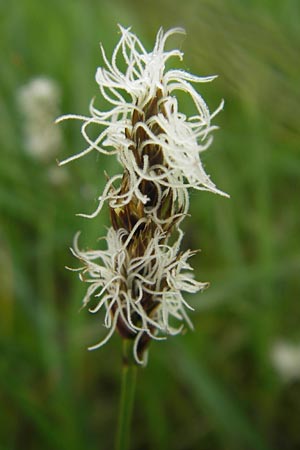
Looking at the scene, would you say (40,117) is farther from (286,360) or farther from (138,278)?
(138,278)

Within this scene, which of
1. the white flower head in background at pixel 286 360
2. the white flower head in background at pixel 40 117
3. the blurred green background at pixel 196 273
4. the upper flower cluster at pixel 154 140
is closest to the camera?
the upper flower cluster at pixel 154 140

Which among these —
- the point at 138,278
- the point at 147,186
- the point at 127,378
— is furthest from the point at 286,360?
the point at 147,186

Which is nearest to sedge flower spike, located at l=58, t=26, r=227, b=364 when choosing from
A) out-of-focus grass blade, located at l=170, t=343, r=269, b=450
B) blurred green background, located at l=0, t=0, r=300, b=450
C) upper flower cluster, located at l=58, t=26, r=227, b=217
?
upper flower cluster, located at l=58, t=26, r=227, b=217

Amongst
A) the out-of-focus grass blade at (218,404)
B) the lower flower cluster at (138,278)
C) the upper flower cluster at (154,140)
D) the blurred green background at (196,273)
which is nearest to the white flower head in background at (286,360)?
the blurred green background at (196,273)

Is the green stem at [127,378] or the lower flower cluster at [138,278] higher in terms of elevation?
the lower flower cluster at [138,278]

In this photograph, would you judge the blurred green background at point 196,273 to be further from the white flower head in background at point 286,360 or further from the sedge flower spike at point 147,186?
the sedge flower spike at point 147,186
